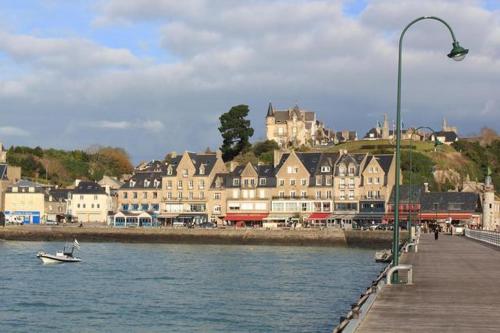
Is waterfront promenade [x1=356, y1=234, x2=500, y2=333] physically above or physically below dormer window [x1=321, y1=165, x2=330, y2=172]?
below

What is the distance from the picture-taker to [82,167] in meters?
157

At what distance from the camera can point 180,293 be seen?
126 ft

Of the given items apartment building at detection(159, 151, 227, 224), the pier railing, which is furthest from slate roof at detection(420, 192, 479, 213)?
apartment building at detection(159, 151, 227, 224)

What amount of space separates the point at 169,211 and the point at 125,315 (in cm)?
8400

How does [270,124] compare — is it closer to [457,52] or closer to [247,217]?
[247,217]

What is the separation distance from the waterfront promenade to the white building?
3654 inches

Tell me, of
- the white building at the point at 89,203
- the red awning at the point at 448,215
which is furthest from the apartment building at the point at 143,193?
the red awning at the point at 448,215

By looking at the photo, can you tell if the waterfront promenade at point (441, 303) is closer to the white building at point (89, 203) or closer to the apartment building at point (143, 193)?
the apartment building at point (143, 193)

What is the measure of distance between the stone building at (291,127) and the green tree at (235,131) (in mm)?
17231

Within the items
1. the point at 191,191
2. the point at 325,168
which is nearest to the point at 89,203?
the point at 191,191

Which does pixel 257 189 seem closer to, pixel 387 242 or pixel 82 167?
pixel 387 242

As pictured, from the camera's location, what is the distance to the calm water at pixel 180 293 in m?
28.9

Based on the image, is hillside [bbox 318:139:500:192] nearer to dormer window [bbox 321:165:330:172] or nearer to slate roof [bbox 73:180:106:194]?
dormer window [bbox 321:165:330:172]

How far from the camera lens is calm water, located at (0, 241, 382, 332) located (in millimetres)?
28906
